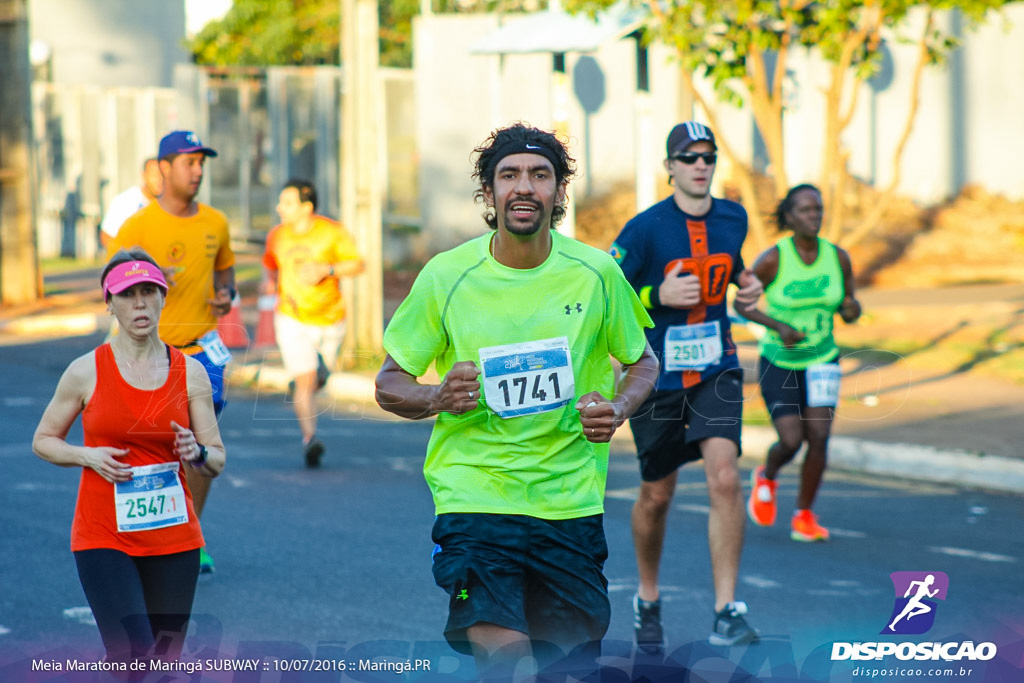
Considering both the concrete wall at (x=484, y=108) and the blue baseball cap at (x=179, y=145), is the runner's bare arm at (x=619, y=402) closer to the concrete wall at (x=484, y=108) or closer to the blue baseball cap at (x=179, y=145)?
the blue baseball cap at (x=179, y=145)

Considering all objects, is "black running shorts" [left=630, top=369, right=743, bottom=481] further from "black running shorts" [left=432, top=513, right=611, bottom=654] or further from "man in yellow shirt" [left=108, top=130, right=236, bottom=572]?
"man in yellow shirt" [left=108, top=130, right=236, bottom=572]

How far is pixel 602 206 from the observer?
22.2m

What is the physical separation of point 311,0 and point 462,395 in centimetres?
3606

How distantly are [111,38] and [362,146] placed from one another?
92.4ft

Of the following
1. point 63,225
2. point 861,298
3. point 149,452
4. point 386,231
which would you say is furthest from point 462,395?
point 63,225

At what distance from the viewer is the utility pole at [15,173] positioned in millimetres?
18797

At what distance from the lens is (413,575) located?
6.98 meters

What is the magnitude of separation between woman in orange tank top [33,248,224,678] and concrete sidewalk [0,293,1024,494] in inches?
242

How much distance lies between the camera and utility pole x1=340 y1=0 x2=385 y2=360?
14.3 meters

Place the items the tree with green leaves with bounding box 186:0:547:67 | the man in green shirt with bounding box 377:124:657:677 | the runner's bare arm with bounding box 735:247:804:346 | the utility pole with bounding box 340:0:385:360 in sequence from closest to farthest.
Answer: the man in green shirt with bounding box 377:124:657:677 → the runner's bare arm with bounding box 735:247:804:346 → the utility pole with bounding box 340:0:385:360 → the tree with green leaves with bounding box 186:0:547:67

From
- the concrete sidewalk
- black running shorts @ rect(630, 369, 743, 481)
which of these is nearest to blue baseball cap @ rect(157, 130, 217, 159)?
black running shorts @ rect(630, 369, 743, 481)

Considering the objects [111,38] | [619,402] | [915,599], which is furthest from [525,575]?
[111,38]

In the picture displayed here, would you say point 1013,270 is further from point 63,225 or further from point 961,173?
point 63,225

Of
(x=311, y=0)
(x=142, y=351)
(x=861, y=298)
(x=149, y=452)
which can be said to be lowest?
(x=861, y=298)
